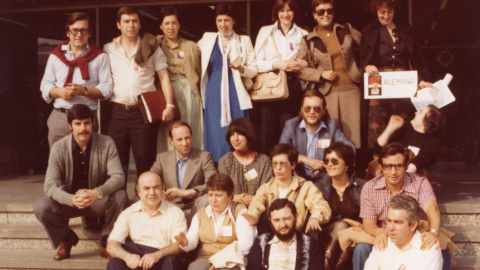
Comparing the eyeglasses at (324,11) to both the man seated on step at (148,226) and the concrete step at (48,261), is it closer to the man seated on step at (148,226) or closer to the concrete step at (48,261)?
the man seated on step at (148,226)

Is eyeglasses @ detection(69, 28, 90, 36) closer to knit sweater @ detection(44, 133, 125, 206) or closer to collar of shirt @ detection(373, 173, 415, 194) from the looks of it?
knit sweater @ detection(44, 133, 125, 206)

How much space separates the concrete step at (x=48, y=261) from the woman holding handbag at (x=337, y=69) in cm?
231

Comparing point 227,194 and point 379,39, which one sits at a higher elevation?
point 379,39

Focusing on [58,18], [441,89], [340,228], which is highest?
[58,18]

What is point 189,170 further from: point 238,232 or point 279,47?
point 279,47

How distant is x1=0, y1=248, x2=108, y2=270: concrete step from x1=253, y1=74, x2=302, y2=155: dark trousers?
172 cm

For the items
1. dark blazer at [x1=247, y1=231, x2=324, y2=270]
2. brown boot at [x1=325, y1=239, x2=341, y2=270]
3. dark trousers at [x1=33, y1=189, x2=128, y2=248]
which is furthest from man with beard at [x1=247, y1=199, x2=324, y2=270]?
dark trousers at [x1=33, y1=189, x2=128, y2=248]

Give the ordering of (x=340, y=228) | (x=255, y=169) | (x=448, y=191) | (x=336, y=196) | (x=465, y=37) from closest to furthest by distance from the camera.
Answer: (x=340, y=228)
(x=336, y=196)
(x=255, y=169)
(x=448, y=191)
(x=465, y=37)

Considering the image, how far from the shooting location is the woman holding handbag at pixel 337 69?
5.25 m

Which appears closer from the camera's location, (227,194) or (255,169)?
(227,194)

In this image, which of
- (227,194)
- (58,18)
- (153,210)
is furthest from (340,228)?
(58,18)

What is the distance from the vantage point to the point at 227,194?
4355 mm

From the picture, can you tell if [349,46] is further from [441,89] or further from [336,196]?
[336,196]

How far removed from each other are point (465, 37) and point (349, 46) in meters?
9.17
